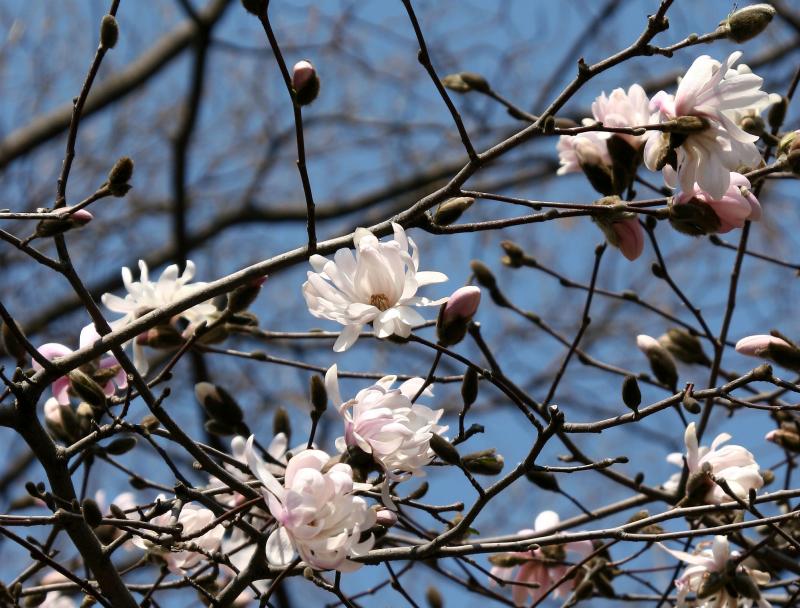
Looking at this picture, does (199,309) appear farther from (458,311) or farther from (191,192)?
(191,192)

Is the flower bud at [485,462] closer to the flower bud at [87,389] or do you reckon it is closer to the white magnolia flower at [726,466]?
the white magnolia flower at [726,466]

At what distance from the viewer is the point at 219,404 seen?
1.63 metres

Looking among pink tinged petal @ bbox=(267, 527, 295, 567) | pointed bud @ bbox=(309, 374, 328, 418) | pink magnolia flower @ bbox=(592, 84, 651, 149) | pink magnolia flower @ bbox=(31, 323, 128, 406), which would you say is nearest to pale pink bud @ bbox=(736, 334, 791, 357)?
pink magnolia flower @ bbox=(592, 84, 651, 149)

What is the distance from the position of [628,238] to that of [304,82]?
479mm

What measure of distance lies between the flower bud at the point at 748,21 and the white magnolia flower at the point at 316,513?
722 millimetres

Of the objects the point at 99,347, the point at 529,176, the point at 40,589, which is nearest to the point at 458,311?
the point at 99,347

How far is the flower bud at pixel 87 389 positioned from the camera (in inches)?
55.7

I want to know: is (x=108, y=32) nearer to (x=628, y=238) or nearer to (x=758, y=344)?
(x=628, y=238)

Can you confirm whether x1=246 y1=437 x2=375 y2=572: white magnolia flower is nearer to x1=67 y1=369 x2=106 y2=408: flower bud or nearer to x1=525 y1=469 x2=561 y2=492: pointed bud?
x1=67 y1=369 x2=106 y2=408: flower bud

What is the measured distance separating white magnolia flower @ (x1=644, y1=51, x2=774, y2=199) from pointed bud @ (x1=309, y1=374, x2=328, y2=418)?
1.75ft

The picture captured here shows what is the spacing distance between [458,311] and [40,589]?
72 centimetres

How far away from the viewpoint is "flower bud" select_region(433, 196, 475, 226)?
1.34m

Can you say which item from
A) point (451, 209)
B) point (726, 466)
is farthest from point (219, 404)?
point (726, 466)

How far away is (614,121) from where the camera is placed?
165 cm
